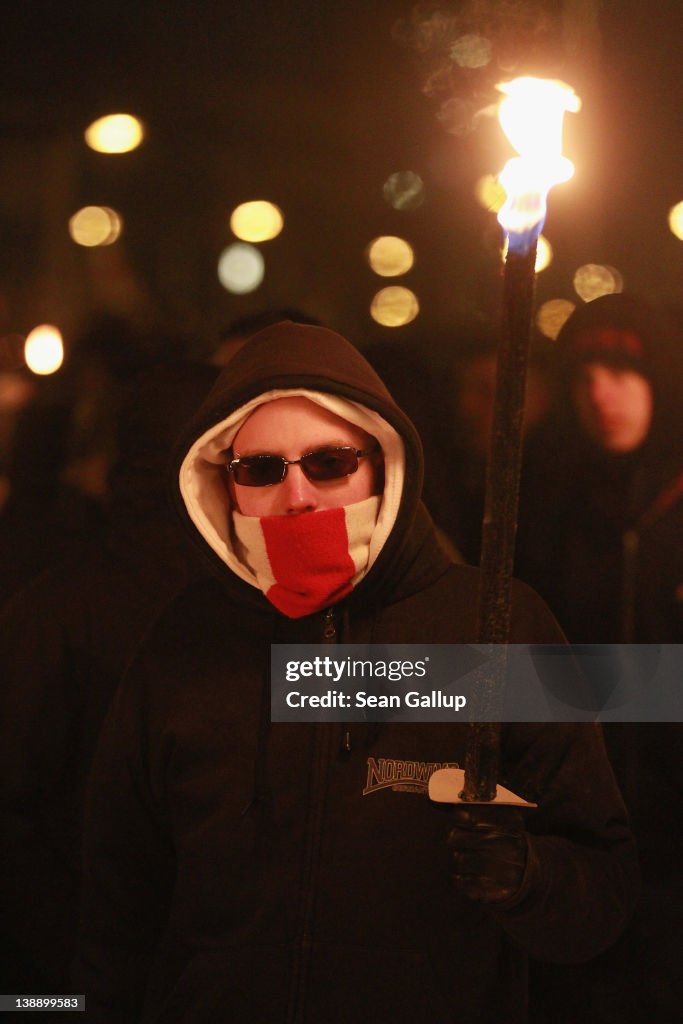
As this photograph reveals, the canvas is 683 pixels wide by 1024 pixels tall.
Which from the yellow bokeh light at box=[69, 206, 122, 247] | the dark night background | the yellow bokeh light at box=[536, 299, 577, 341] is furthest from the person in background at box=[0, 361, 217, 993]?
the yellow bokeh light at box=[69, 206, 122, 247]

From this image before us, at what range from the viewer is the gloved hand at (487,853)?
1.44 m

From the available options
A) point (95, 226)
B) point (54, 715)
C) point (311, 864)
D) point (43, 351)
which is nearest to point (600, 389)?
point (311, 864)

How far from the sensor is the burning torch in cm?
118

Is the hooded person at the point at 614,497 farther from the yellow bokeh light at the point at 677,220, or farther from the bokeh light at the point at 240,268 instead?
the bokeh light at the point at 240,268

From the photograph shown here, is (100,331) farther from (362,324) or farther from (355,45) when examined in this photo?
(355,45)

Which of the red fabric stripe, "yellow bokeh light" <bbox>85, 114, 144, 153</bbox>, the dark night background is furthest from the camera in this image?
"yellow bokeh light" <bbox>85, 114, 144, 153</bbox>

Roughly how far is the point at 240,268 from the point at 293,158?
451 mm

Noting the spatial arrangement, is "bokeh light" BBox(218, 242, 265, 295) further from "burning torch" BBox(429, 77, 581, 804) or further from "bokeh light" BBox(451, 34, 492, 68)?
"burning torch" BBox(429, 77, 581, 804)

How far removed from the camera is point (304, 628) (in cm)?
184

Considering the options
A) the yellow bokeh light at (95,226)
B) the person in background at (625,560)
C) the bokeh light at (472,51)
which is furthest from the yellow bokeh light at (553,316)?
the yellow bokeh light at (95,226)

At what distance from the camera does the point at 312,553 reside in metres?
1.74

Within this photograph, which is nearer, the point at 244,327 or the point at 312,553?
the point at 312,553

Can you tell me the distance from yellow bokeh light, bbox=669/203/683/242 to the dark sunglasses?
3.89 feet

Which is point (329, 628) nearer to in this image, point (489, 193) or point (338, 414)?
point (338, 414)
